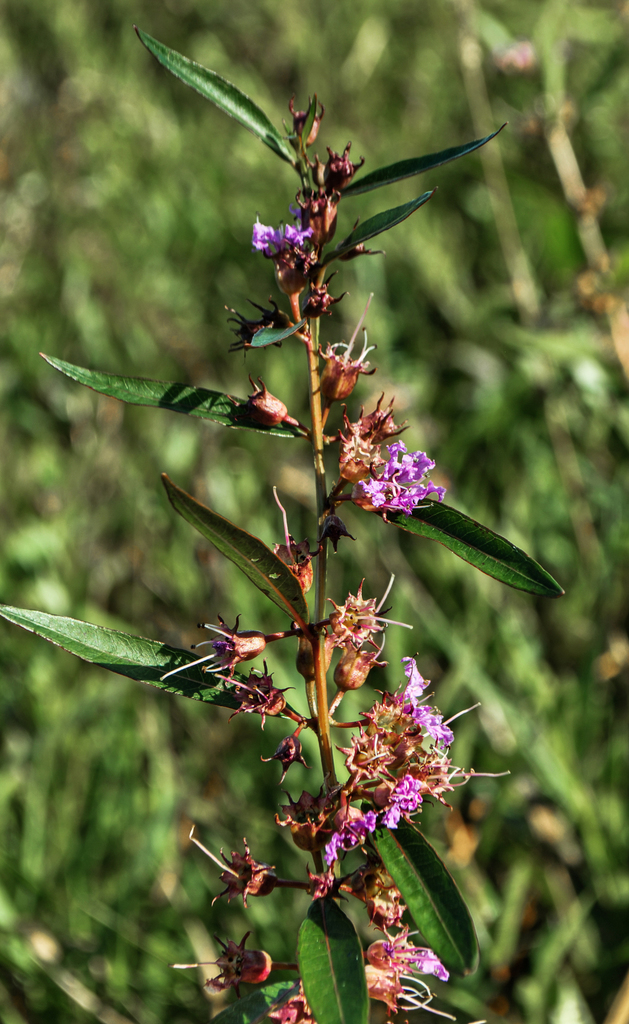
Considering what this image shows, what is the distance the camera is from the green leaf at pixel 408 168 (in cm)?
66

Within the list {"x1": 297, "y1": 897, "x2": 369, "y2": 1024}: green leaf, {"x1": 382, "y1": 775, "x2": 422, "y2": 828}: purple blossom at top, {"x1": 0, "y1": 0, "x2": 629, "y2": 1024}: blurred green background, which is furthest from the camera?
{"x1": 0, "y1": 0, "x2": 629, "y2": 1024}: blurred green background

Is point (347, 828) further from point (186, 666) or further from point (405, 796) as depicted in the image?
point (186, 666)

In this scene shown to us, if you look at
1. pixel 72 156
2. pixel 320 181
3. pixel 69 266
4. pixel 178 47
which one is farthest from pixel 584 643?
pixel 178 47

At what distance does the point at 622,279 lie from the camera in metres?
2.00

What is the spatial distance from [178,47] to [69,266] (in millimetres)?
1728

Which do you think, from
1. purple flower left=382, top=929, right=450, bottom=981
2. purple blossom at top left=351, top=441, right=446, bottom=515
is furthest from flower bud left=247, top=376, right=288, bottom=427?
purple flower left=382, top=929, right=450, bottom=981

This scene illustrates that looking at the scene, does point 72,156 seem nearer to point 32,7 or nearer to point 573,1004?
point 32,7

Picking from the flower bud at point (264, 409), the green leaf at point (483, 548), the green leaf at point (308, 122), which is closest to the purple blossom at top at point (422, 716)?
the green leaf at point (483, 548)

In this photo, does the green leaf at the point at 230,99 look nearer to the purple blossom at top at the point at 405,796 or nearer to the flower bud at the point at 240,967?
the purple blossom at top at the point at 405,796

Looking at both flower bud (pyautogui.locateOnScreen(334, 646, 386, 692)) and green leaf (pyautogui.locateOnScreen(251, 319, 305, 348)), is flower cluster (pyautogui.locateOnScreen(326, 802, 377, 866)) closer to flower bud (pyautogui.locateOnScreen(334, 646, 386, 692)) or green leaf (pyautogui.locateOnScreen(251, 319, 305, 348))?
flower bud (pyautogui.locateOnScreen(334, 646, 386, 692))

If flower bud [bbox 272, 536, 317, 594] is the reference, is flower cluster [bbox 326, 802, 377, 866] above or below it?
below

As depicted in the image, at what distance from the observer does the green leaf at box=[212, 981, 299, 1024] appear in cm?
72

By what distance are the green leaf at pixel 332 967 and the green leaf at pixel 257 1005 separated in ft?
0.35

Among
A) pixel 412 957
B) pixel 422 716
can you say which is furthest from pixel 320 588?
pixel 412 957
